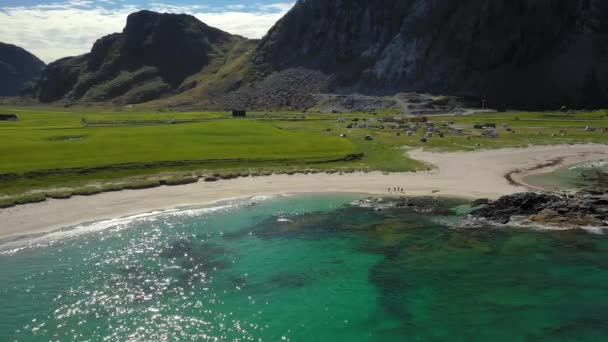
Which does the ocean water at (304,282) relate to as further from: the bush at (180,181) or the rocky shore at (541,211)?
the bush at (180,181)

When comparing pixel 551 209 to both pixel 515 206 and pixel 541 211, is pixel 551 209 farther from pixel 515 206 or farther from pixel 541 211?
pixel 515 206

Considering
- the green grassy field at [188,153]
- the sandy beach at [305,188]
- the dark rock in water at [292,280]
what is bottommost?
the dark rock in water at [292,280]

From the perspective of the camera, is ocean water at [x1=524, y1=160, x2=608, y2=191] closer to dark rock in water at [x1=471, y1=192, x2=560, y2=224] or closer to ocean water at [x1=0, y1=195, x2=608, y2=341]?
dark rock in water at [x1=471, y1=192, x2=560, y2=224]

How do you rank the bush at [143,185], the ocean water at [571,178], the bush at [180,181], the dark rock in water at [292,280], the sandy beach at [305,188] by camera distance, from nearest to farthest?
the dark rock in water at [292,280] < the sandy beach at [305,188] < the bush at [143,185] < the bush at [180,181] < the ocean water at [571,178]

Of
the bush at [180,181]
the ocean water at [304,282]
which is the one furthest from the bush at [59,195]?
the bush at [180,181]

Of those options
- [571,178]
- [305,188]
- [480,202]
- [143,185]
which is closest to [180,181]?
[143,185]

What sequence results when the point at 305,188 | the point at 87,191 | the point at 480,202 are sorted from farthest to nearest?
the point at 305,188 < the point at 87,191 < the point at 480,202
